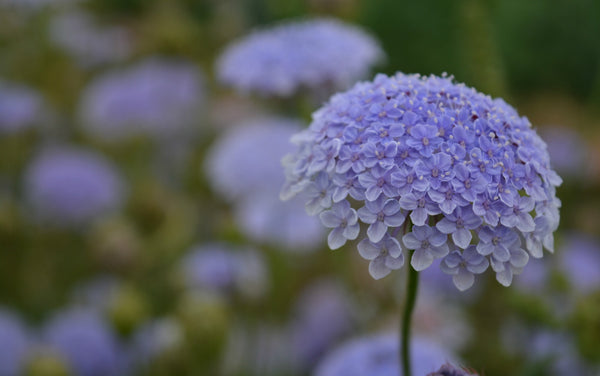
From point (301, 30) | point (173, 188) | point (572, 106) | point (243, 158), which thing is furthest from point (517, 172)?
point (572, 106)

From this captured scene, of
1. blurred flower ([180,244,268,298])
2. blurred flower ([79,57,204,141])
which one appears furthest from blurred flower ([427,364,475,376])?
blurred flower ([79,57,204,141])

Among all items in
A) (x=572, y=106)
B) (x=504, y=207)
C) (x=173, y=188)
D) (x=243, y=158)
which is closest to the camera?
(x=504, y=207)

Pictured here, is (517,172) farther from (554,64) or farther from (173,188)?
(554,64)

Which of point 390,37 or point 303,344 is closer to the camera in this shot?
point 303,344

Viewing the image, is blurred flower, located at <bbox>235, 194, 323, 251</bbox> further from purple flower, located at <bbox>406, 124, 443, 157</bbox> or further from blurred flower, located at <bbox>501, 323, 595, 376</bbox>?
purple flower, located at <bbox>406, 124, 443, 157</bbox>

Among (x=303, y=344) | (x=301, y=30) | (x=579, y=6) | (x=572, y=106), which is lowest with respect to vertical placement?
(x=303, y=344)

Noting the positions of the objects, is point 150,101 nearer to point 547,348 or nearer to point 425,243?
point 547,348

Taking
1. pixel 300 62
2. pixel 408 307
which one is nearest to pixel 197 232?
pixel 300 62

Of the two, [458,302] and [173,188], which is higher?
[173,188]

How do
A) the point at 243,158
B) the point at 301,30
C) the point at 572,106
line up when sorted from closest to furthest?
the point at 301,30, the point at 243,158, the point at 572,106
